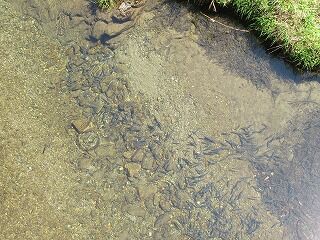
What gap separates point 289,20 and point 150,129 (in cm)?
208

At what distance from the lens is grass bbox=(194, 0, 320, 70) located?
5711 millimetres

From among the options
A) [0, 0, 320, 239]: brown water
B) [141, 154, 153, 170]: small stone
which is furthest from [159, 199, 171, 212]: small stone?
[141, 154, 153, 170]: small stone

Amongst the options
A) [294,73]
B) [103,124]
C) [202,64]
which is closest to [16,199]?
[103,124]

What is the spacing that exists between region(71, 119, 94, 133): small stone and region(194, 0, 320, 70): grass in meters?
2.00

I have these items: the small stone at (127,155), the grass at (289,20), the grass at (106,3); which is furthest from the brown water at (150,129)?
the grass at (289,20)

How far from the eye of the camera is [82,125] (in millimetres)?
5492

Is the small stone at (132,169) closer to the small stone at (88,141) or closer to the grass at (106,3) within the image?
the small stone at (88,141)

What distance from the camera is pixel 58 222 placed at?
5.13 meters

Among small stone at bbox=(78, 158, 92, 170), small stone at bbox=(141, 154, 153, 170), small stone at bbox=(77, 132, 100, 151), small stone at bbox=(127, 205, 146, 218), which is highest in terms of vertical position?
small stone at bbox=(141, 154, 153, 170)

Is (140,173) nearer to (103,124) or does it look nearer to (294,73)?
(103,124)

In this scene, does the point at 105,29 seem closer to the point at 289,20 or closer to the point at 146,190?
the point at 146,190

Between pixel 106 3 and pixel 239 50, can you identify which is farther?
pixel 239 50

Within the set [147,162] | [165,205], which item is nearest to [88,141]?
[147,162]

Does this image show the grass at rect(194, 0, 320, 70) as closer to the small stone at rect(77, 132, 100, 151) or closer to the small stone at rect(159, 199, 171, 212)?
the small stone at rect(77, 132, 100, 151)
